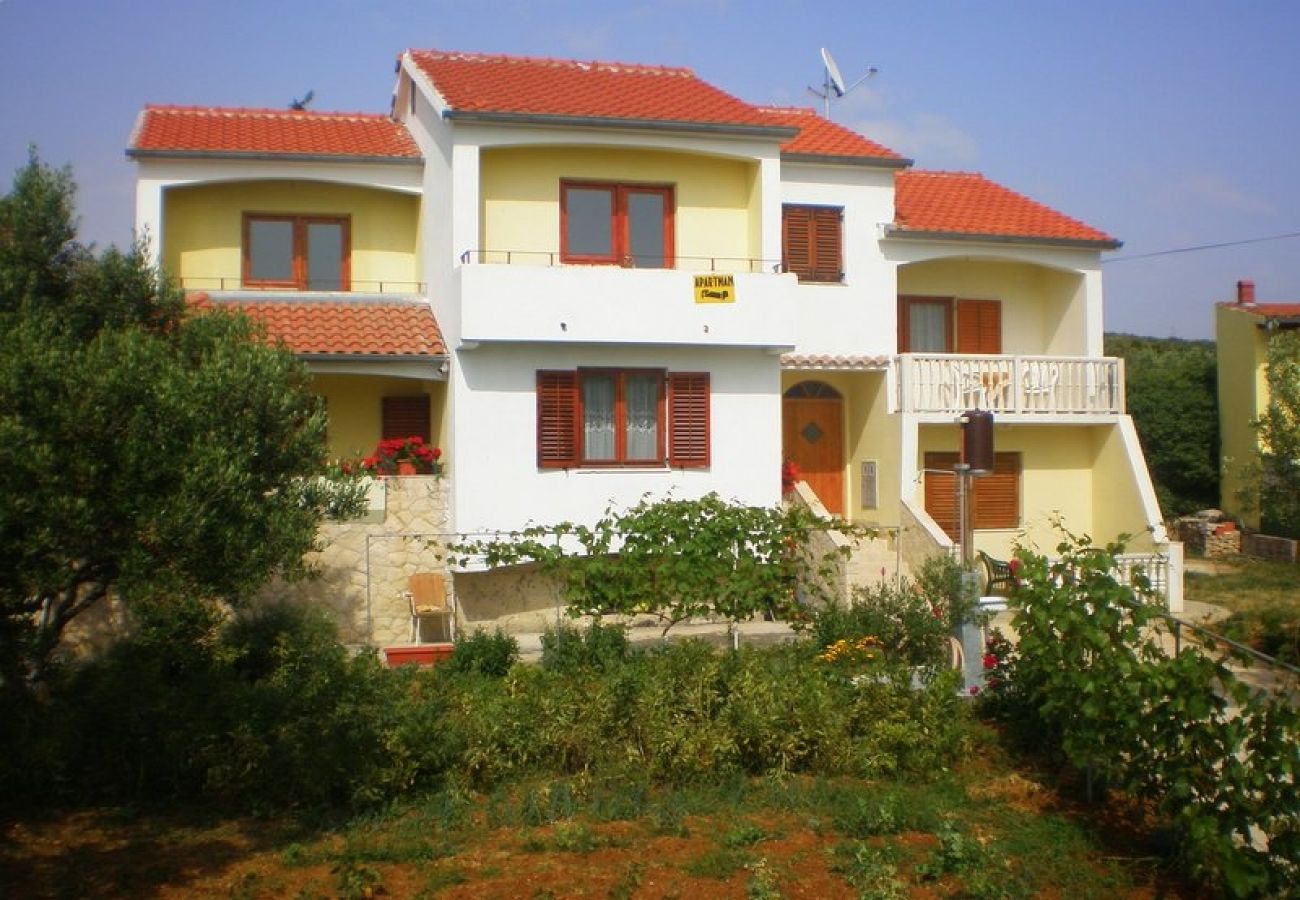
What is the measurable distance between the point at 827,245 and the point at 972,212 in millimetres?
3343

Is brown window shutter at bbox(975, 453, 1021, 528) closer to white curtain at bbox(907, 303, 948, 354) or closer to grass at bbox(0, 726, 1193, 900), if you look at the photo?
white curtain at bbox(907, 303, 948, 354)

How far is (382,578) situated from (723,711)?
883 cm

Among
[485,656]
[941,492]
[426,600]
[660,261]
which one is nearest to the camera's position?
[485,656]

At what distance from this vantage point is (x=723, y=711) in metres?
10.1

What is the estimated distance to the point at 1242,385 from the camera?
27.5 metres

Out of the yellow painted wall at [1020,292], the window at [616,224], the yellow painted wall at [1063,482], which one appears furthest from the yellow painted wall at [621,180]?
the yellow painted wall at [1063,482]

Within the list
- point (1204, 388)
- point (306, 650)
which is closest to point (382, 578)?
point (306, 650)

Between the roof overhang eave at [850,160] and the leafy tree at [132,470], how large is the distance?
1312 cm

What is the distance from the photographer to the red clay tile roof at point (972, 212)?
22094mm

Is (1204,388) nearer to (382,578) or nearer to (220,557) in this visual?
(382,578)

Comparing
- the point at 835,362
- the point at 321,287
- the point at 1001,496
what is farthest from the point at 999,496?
the point at 321,287

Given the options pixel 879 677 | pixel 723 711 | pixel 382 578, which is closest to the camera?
pixel 723 711

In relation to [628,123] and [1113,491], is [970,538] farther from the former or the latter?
[1113,491]

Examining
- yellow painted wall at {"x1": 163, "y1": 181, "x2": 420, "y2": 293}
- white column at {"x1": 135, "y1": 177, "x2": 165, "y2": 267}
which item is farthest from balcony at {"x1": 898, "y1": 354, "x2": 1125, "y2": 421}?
white column at {"x1": 135, "y1": 177, "x2": 165, "y2": 267}
